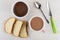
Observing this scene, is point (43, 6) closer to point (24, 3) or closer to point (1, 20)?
point (24, 3)

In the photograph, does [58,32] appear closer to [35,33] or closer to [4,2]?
[35,33]

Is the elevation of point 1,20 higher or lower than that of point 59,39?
higher

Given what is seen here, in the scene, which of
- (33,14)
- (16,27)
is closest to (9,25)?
(16,27)

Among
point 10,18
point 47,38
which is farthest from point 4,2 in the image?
point 47,38

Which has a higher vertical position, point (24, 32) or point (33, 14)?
point (33, 14)

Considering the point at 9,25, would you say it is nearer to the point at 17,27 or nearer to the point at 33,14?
the point at 17,27

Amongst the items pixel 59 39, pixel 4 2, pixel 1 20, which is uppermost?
pixel 4 2

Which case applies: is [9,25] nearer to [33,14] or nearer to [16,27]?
[16,27]
